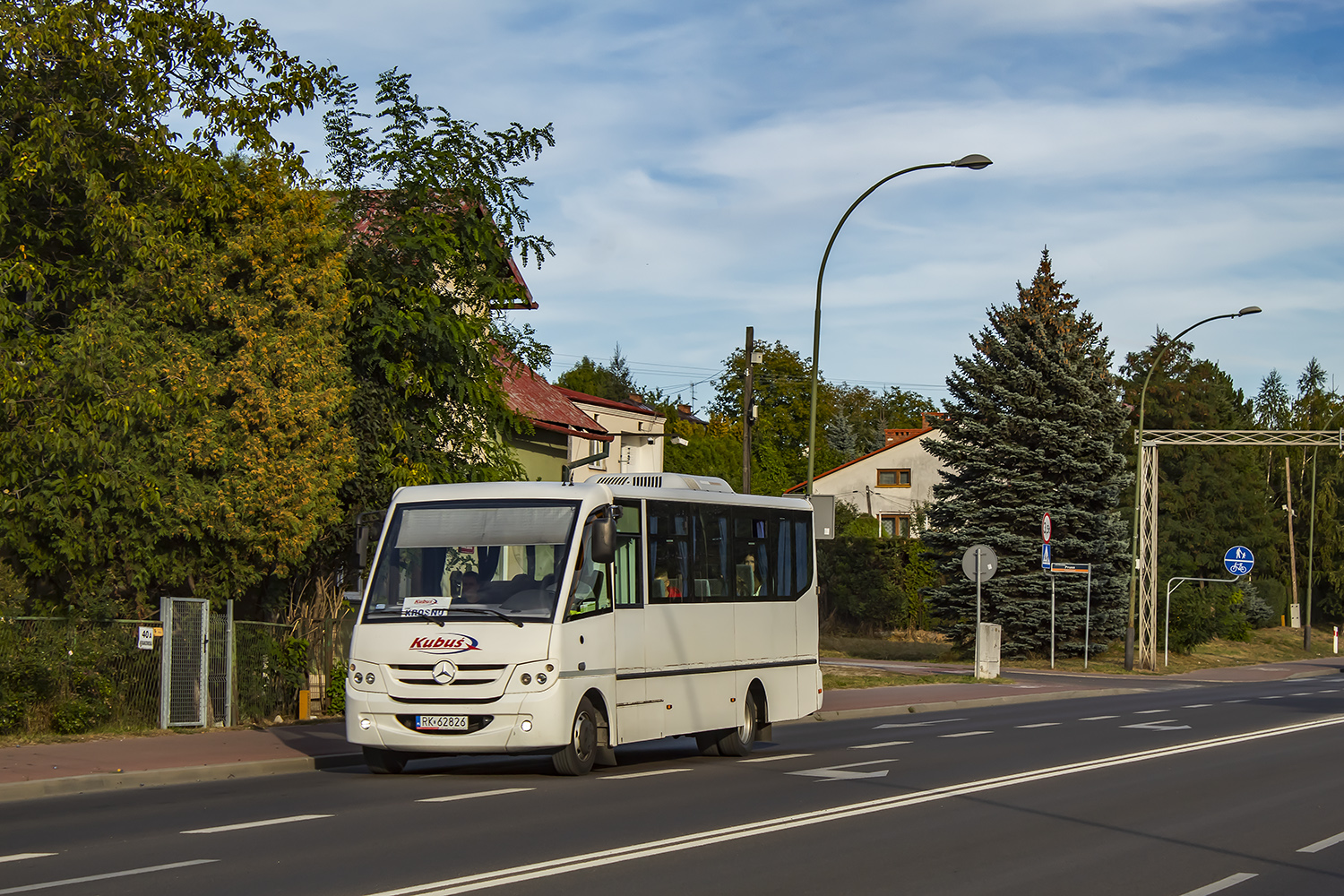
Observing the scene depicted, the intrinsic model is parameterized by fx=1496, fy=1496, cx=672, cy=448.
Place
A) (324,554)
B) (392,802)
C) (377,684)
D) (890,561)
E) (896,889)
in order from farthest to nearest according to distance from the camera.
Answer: (890,561) < (324,554) < (377,684) < (392,802) < (896,889)

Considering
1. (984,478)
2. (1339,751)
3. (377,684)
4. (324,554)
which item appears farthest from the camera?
(984,478)

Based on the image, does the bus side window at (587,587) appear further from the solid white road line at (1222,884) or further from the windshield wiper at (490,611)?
the solid white road line at (1222,884)

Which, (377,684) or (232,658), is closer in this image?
(377,684)

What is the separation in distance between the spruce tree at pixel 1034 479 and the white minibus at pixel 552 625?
2712cm

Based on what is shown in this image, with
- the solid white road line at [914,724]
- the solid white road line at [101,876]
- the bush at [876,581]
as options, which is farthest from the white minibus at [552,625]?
the bush at [876,581]

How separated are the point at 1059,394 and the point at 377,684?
34.0 meters

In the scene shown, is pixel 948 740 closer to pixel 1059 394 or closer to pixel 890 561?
pixel 1059 394

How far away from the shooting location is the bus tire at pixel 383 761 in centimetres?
1383

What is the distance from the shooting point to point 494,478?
2230cm

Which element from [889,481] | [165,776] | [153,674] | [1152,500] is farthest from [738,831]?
[889,481]

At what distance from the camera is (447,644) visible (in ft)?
43.5

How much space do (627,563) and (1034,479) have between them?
3045 centimetres

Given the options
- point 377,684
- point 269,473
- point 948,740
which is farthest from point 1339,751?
point 269,473

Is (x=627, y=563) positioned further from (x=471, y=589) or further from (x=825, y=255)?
(x=825, y=255)
